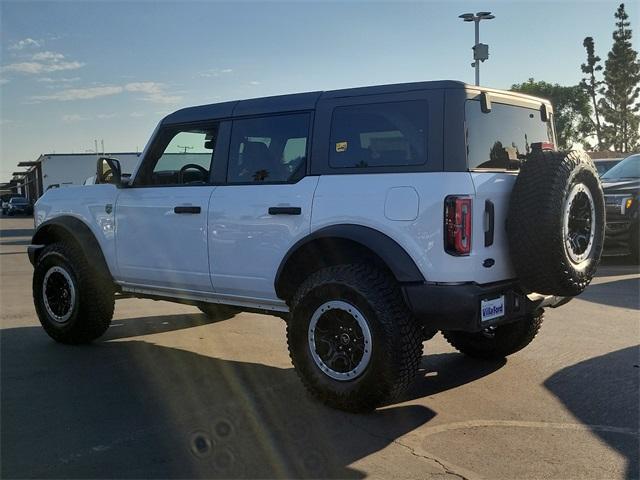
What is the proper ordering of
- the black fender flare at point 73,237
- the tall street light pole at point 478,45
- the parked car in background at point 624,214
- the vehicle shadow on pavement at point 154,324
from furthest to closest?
1. the tall street light pole at point 478,45
2. the parked car in background at point 624,214
3. the vehicle shadow on pavement at point 154,324
4. the black fender flare at point 73,237

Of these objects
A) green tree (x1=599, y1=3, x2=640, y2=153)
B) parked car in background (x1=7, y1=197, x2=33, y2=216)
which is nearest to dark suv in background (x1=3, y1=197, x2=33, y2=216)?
parked car in background (x1=7, y1=197, x2=33, y2=216)

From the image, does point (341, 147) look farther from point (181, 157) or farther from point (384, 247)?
point (181, 157)

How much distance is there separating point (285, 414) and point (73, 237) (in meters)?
3.03

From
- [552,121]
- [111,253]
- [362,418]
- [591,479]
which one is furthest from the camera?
[111,253]

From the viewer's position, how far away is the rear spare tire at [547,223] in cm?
389

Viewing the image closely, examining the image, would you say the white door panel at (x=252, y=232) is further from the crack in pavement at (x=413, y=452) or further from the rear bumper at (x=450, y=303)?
the crack in pavement at (x=413, y=452)

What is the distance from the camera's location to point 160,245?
5324 mm

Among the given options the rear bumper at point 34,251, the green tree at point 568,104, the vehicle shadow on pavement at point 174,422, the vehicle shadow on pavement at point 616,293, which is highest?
the green tree at point 568,104

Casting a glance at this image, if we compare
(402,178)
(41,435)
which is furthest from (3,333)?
(402,178)

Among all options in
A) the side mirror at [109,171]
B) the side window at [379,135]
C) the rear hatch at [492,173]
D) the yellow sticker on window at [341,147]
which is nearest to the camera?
the rear hatch at [492,173]

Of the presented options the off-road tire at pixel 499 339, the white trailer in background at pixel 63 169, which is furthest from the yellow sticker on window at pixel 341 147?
the white trailer in background at pixel 63 169

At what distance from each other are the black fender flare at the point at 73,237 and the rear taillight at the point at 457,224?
3395mm

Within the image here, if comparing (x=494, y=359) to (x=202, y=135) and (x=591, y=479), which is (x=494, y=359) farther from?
(x=202, y=135)

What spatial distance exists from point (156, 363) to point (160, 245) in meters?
1.01
